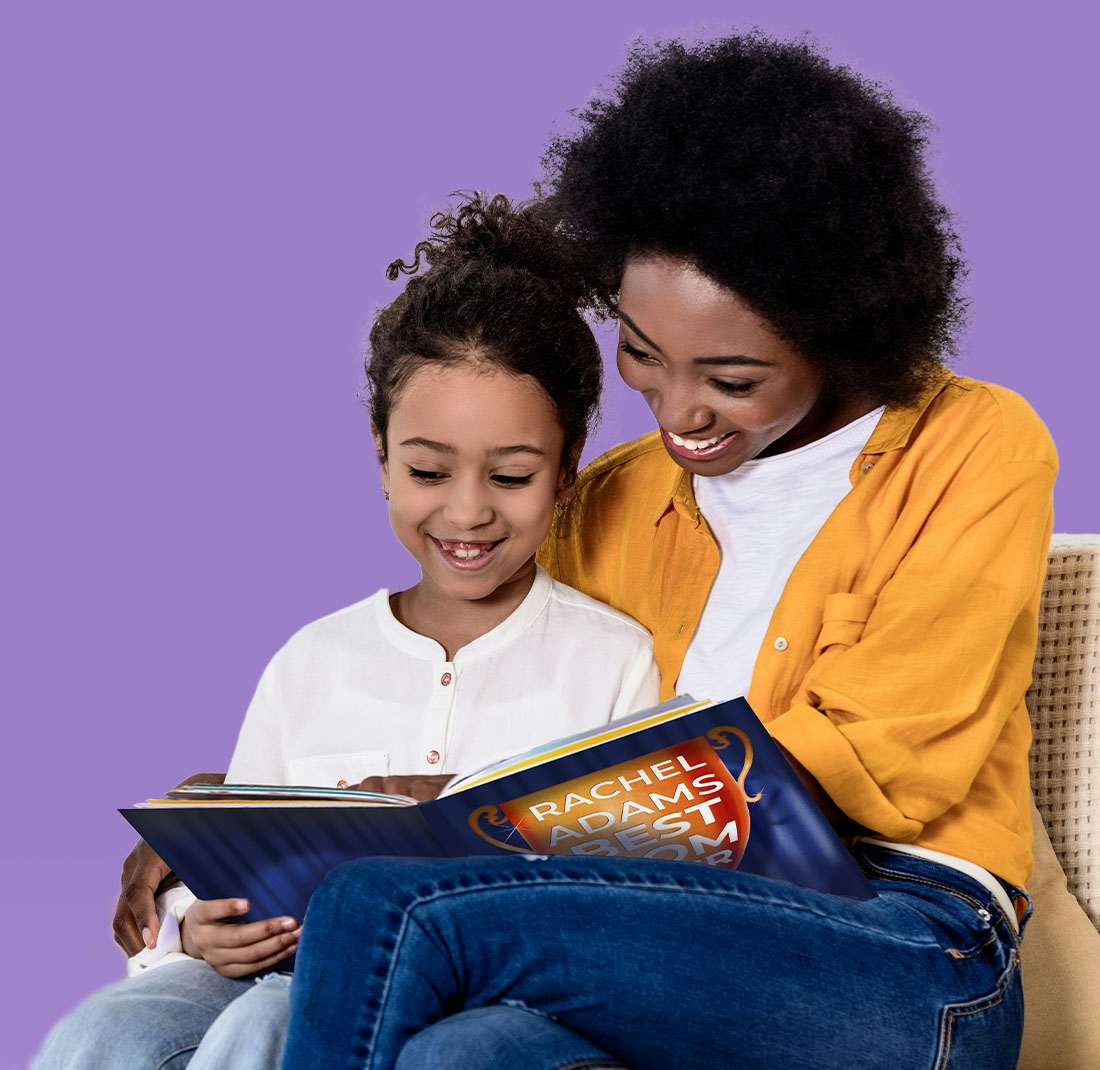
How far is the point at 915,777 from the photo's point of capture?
1.88 metres

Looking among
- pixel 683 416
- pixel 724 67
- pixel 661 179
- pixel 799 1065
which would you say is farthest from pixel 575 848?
pixel 724 67

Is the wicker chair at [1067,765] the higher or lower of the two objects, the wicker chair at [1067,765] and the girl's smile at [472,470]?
the lower

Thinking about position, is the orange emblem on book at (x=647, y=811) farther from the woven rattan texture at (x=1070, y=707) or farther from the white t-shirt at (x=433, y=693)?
the woven rattan texture at (x=1070, y=707)

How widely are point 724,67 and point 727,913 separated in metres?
1.08

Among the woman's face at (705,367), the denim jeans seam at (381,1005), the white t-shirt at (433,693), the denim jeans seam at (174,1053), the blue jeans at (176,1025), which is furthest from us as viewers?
the white t-shirt at (433,693)

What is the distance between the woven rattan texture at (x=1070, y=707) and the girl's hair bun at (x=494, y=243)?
0.86m

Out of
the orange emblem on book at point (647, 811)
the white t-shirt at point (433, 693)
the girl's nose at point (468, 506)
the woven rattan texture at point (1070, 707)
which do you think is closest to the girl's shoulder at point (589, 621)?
the white t-shirt at point (433, 693)

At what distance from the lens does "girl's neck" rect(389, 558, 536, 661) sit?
7.52 ft

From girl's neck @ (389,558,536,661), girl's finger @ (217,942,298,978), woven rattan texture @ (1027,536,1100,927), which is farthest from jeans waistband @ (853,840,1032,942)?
girl's finger @ (217,942,298,978)

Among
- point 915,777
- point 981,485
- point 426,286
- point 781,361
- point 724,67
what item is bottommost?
point 915,777

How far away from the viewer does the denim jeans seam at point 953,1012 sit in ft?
5.61

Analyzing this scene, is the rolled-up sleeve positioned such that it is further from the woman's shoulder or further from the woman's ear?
the woman's ear

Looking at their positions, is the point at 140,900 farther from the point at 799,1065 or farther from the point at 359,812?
the point at 799,1065

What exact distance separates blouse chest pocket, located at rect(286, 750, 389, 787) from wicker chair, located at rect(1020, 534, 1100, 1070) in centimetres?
97
